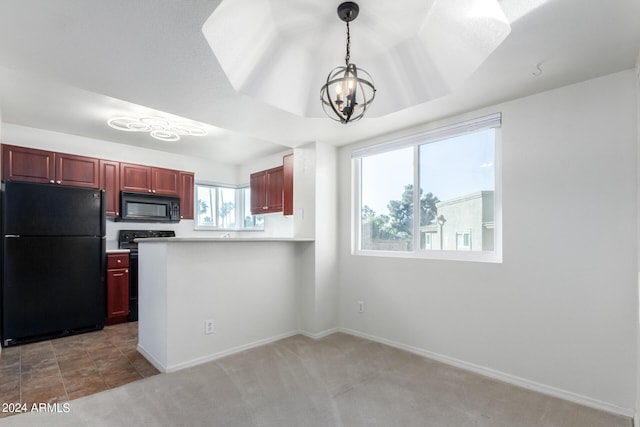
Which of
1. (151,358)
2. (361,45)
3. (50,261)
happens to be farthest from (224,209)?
(361,45)

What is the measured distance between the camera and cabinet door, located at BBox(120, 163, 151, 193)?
439 cm

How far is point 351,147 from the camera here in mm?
3799

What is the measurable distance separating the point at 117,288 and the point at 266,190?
230 cm

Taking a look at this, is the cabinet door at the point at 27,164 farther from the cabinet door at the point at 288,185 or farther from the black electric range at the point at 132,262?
the cabinet door at the point at 288,185

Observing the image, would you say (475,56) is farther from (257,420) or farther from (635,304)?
(257,420)

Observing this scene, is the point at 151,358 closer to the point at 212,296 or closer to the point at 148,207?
the point at 212,296

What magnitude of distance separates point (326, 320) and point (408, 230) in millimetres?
1388

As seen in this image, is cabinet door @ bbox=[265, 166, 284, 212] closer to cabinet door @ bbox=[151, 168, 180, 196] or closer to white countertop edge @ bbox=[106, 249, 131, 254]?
cabinet door @ bbox=[151, 168, 180, 196]

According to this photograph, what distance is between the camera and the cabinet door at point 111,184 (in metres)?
4.21

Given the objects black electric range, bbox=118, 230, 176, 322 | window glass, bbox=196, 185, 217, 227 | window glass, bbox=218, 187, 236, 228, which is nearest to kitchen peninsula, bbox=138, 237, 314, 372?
black electric range, bbox=118, 230, 176, 322

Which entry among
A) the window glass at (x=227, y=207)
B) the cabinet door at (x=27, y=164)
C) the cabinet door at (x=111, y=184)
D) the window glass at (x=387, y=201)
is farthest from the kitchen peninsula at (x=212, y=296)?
the window glass at (x=227, y=207)

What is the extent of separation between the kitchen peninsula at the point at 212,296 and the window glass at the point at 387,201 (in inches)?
28.6

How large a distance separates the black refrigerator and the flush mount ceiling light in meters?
0.94

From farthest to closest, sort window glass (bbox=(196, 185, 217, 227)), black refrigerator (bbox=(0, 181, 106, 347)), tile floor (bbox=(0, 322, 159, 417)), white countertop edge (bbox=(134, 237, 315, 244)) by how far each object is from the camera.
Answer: window glass (bbox=(196, 185, 217, 227))
black refrigerator (bbox=(0, 181, 106, 347))
white countertop edge (bbox=(134, 237, 315, 244))
tile floor (bbox=(0, 322, 159, 417))
